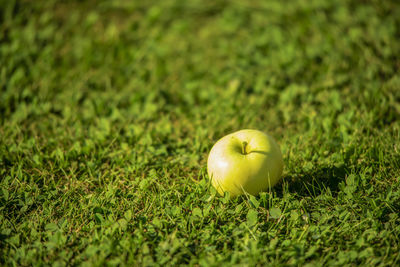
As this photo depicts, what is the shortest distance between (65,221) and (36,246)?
250mm

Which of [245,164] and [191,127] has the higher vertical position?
[245,164]

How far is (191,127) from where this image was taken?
3736 mm

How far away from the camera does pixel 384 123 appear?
353 cm

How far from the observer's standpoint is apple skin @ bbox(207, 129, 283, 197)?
2.49 metres

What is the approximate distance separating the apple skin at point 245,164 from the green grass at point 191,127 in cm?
12

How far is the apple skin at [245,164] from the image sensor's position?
249cm

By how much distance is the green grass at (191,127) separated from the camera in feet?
7.88

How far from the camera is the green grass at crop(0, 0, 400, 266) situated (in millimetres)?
2402

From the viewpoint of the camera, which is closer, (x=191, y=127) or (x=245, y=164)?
(x=245, y=164)

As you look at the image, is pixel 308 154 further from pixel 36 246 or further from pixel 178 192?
pixel 36 246

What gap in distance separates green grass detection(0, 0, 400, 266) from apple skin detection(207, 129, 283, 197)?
4.6 inches

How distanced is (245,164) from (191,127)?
135cm

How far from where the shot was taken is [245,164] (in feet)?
8.13

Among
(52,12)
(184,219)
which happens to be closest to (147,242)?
(184,219)
